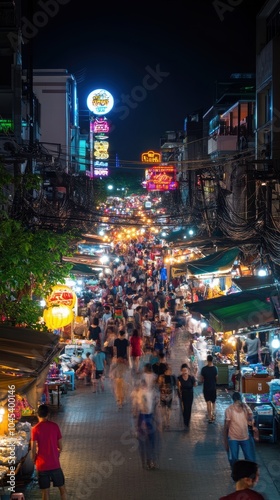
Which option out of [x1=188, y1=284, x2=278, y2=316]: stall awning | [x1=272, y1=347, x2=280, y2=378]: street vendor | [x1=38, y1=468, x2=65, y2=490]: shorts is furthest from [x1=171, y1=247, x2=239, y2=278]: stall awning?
[x1=38, y1=468, x2=65, y2=490]: shorts

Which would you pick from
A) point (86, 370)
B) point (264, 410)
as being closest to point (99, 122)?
point (86, 370)

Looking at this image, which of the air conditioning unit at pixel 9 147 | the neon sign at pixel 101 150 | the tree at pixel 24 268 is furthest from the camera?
the neon sign at pixel 101 150

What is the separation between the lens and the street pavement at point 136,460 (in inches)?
468

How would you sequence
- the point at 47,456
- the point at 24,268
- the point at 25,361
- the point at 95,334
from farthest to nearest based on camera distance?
1. the point at 95,334
2. the point at 24,268
3. the point at 47,456
4. the point at 25,361

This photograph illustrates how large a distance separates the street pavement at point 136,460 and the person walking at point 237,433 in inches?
18.0

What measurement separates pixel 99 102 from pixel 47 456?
245 feet

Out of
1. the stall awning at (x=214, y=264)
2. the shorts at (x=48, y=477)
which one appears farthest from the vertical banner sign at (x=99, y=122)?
the shorts at (x=48, y=477)

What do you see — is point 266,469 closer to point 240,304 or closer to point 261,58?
point 240,304

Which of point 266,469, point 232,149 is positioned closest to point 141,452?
point 266,469

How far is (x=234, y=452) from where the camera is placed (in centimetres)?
1230

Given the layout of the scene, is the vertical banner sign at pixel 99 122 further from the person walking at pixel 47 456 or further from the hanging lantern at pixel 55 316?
the person walking at pixel 47 456

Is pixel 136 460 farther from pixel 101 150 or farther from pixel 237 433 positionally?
pixel 101 150

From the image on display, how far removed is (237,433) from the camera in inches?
483

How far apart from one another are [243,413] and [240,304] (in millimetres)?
4200
